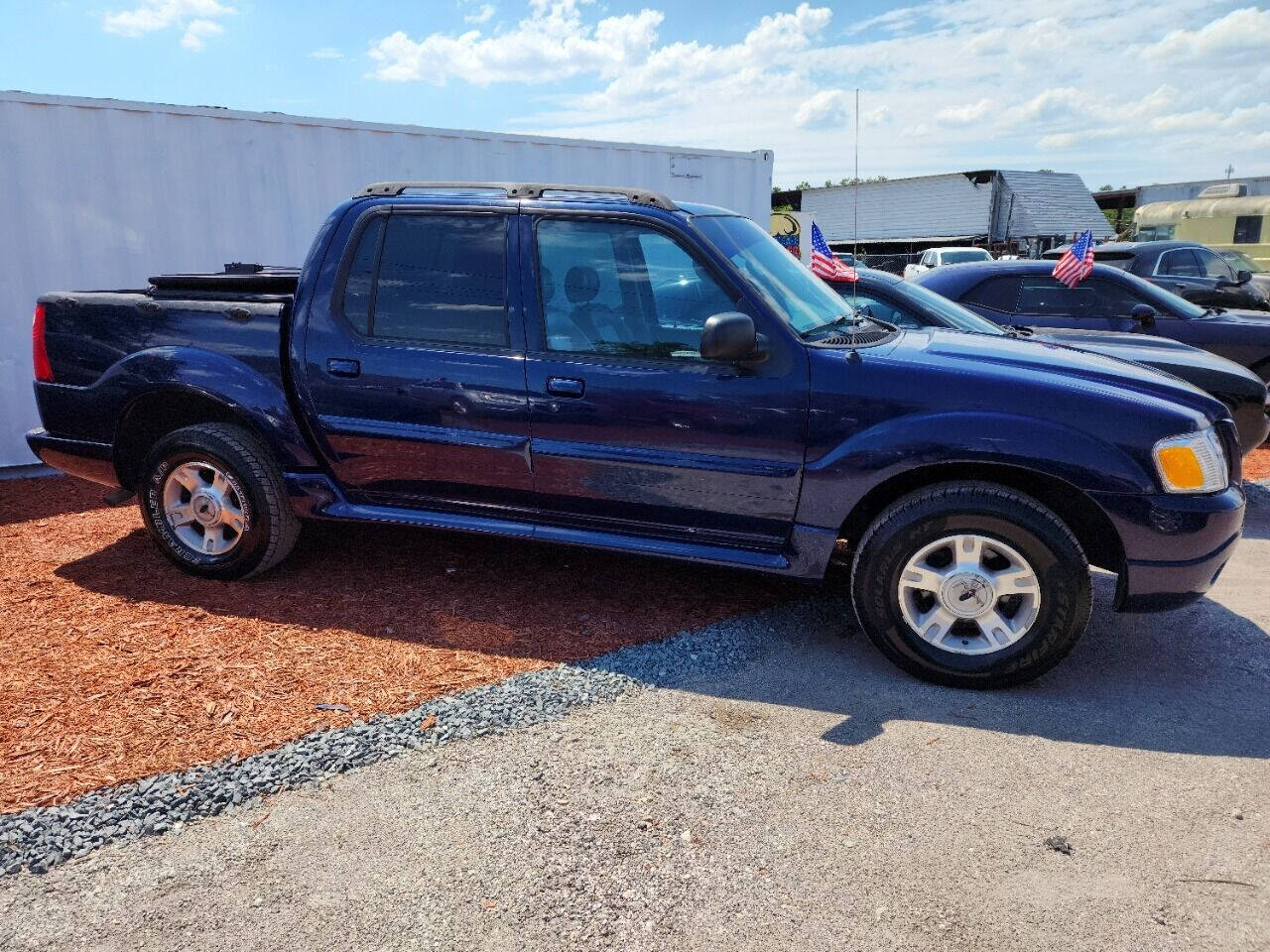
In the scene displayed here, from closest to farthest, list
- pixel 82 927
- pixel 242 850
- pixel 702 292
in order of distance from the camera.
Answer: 1. pixel 82 927
2. pixel 242 850
3. pixel 702 292

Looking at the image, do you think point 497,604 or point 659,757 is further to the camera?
point 497,604

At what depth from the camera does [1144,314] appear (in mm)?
7484

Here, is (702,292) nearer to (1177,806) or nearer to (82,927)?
(1177,806)

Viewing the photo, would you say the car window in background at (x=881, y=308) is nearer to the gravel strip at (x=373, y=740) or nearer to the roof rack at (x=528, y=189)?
the roof rack at (x=528, y=189)

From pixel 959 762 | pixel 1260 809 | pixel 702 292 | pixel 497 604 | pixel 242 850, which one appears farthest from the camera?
pixel 497 604

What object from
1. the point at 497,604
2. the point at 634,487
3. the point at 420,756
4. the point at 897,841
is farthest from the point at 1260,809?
the point at 497,604

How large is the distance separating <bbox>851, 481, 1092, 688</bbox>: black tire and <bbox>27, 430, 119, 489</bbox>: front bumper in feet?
12.5

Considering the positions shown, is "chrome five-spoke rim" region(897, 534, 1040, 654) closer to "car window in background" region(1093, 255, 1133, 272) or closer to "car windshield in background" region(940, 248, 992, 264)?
"car window in background" region(1093, 255, 1133, 272)

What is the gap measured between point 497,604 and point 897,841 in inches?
91.0

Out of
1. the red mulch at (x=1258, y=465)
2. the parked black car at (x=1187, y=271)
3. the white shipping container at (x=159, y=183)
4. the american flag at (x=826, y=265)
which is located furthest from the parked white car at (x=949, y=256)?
the american flag at (x=826, y=265)

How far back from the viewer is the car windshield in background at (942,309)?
5.75 metres

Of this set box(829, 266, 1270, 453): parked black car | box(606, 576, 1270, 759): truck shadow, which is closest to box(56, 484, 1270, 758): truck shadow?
box(606, 576, 1270, 759): truck shadow

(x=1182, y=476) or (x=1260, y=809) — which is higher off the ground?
(x=1182, y=476)

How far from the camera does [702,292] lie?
3.89 meters
